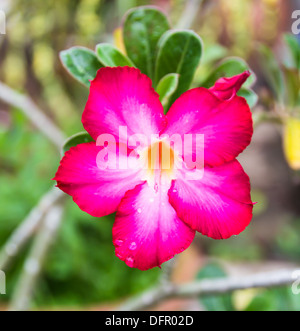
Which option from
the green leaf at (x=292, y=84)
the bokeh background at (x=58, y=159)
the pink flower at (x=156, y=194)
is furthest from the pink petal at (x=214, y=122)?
the bokeh background at (x=58, y=159)

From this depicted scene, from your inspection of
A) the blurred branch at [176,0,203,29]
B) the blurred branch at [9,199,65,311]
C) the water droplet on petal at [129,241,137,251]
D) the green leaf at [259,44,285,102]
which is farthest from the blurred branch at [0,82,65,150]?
the water droplet on petal at [129,241,137,251]

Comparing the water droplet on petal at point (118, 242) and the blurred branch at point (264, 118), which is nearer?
the water droplet on petal at point (118, 242)

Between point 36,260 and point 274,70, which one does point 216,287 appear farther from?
point 36,260

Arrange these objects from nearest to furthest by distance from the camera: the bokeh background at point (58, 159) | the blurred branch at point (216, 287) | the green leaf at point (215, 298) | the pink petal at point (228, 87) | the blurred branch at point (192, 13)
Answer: the pink petal at point (228, 87), the blurred branch at point (216, 287), the blurred branch at point (192, 13), the green leaf at point (215, 298), the bokeh background at point (58, 159)

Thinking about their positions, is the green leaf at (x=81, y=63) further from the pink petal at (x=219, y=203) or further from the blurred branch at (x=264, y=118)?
the blurred branch at (x=264, y=118)

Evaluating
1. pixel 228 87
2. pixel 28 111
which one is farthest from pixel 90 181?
pixel 28 111

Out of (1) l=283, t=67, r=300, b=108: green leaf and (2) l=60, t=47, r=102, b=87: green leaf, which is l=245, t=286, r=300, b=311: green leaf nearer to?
(1) l=283, t=67, r=300, b=108: green leaf
